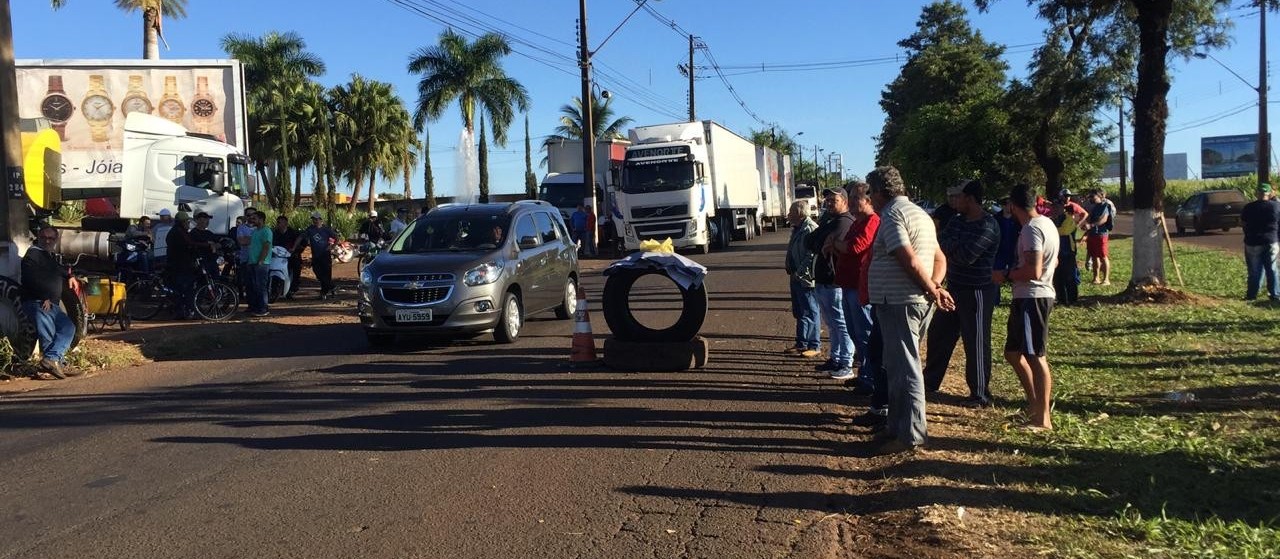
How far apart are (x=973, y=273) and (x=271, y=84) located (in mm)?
49466

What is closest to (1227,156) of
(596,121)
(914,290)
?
(596,121)

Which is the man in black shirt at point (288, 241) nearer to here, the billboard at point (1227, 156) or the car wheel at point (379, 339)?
the car wheel at point (379, 339)

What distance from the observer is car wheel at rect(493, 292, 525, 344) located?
1241 cm

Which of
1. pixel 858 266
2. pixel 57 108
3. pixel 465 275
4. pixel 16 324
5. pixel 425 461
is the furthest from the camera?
pixel 57 108

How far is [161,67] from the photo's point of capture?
81.6ft

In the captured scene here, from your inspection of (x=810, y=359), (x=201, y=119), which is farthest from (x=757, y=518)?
(x=201, y=119)

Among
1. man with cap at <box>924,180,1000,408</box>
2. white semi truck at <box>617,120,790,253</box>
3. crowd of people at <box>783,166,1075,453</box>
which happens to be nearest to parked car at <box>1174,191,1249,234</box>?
white semi truck at <box>617,120,790,253</box>

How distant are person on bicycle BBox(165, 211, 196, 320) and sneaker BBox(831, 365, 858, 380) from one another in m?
10.7

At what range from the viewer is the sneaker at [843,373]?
951 centimetres

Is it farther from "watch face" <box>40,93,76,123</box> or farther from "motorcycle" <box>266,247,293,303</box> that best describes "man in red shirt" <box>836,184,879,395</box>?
"watch face" <box>40,93,76,123</box>

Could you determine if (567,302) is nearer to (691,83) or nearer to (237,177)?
(237,177)

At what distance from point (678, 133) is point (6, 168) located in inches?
867

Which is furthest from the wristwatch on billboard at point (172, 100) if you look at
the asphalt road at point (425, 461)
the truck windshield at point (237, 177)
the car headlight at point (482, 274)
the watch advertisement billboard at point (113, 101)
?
the car headlight at point (482, 274)

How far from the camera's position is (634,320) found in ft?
34.0
